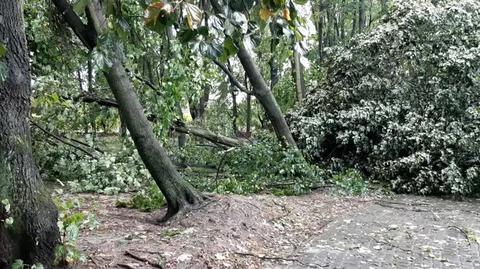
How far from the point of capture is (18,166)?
3.23 m

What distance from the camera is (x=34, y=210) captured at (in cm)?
327

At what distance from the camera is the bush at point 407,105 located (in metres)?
8.54

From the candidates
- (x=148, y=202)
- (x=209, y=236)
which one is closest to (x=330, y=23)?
(x=148, y=202)

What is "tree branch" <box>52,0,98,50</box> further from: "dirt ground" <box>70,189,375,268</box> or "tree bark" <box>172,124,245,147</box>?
"tree bark" <box>172,124,245,147</box>

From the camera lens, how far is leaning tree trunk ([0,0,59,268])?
3168 millimetres

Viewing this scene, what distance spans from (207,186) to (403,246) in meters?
3.61

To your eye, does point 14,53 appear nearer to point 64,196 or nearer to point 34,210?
point 34,210

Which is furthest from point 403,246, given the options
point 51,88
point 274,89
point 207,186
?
point 274,89

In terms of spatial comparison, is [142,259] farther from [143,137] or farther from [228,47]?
[228,47]

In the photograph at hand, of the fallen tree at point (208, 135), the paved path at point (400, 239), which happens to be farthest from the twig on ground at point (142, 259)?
the fallen tree at point (208, 135)

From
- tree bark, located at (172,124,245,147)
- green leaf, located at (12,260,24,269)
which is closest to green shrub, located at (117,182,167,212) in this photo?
green leaf, located at (12,260,24,269)

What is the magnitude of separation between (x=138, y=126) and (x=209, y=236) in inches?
54.8

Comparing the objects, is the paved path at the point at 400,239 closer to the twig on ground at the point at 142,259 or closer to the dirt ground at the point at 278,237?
the dirt ground at the point at 278,237

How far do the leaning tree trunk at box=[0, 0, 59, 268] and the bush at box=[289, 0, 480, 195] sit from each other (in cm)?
673
